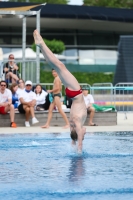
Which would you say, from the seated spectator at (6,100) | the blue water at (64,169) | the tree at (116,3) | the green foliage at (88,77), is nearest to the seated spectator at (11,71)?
the seated spectator at (6,100)

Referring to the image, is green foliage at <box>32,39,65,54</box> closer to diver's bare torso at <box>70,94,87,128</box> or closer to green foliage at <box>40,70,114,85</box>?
green foliage at <box>40,70,114,85</box>

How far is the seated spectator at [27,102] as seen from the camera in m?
17.2

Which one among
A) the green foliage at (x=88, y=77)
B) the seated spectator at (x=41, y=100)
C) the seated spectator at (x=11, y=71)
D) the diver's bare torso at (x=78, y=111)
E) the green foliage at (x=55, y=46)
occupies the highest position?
the diver's bare torso at (x=78, y=111)

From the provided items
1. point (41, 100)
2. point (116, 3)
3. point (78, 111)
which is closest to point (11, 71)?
point (41, 100)

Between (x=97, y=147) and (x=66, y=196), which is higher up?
(x=66, y=196)

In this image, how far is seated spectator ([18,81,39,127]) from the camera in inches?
675

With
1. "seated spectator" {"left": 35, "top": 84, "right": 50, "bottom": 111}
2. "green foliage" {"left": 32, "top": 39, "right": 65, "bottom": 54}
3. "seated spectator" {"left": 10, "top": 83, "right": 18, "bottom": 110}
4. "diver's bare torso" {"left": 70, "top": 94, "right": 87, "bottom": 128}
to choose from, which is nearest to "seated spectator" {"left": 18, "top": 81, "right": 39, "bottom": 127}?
"seated spectator" {"left": 10, "top": 83, "right": 18, "bottom": 110}

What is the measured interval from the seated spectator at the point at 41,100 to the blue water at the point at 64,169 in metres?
4.45

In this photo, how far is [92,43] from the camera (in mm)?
47375

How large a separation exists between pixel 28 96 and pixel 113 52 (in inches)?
1193

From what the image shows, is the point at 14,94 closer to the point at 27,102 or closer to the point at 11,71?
the point at 27,102

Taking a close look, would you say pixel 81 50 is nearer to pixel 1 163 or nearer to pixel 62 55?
pixel 62 55

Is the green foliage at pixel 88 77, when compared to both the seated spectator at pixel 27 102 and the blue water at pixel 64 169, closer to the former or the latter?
the seated spectator at pixel 27 102

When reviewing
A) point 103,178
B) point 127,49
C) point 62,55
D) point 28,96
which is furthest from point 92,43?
point 103,178
